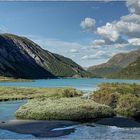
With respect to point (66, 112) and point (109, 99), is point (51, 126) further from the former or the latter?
point (109, 99)

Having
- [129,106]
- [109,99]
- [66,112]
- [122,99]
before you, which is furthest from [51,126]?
[109,99]

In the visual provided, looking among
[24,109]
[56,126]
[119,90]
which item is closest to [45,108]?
[24,109]

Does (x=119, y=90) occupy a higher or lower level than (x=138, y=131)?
higher

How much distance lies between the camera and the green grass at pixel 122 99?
161ft

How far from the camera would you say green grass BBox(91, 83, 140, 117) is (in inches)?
1928

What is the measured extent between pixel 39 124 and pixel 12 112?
13.6 meters

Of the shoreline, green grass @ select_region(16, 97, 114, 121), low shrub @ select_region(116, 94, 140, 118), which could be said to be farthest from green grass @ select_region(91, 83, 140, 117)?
the shoreline

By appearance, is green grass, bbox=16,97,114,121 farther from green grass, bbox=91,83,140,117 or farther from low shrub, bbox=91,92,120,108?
low shrub, bbox=91,92,120,108

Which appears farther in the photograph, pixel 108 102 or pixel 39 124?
pixel 108 102

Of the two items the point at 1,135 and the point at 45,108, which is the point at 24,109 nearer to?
the point at 45,108

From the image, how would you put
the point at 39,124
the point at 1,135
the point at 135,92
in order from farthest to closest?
the point at 135,92
the point at 39,124
the point at 1,135

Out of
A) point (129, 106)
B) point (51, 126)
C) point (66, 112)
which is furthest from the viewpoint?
point (129, 106)

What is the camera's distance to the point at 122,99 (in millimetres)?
51031

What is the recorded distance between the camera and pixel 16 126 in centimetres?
3997
